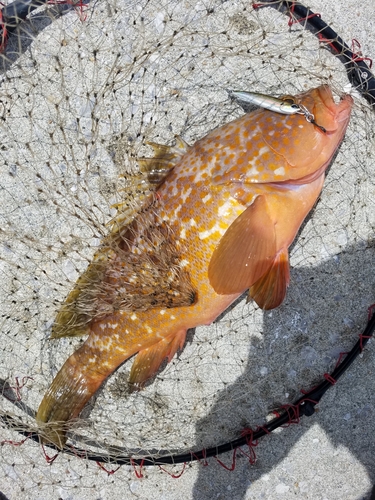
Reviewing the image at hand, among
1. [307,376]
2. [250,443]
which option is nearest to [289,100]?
[307,376]

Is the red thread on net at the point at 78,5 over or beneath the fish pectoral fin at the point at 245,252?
over

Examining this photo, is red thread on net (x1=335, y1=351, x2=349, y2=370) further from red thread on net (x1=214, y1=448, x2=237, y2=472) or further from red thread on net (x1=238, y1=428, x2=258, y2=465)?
red thread on net (x1=214, y1=448, x2=237, y2=472)

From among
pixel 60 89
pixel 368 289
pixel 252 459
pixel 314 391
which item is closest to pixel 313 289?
pixel 368 289

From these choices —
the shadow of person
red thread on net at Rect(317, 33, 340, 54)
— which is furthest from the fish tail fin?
red thread on net at Rect(317, 33, 340, 54)

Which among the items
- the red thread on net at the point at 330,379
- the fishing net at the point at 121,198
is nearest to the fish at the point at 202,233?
the fishing net at the point at 121,198

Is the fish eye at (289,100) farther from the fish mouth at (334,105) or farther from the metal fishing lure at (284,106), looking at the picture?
the fish mouth at (334,105)

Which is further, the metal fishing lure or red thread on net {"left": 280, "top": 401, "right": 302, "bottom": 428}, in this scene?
red thread on net {"left": 280, "top": 401, "right": 302, "bottom": 428}
